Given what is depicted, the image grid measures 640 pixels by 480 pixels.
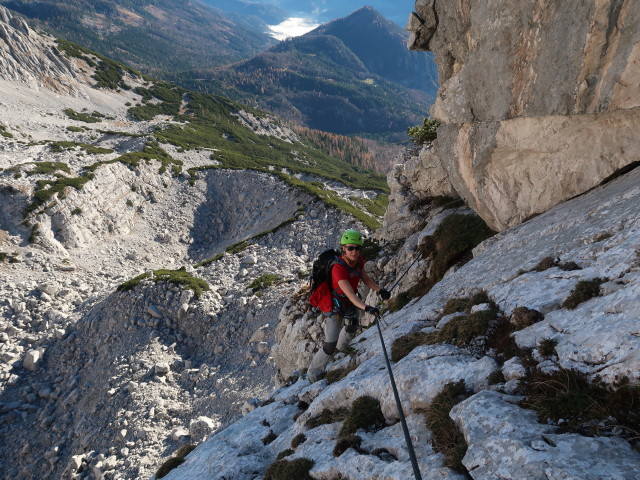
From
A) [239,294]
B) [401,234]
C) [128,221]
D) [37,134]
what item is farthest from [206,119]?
[401,234]

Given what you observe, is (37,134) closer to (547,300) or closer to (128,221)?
(128,221)

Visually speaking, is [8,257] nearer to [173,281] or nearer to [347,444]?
[173,281]

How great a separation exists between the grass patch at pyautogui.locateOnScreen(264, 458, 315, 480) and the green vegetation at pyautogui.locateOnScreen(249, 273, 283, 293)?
83.2 feet

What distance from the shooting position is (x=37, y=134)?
222ft

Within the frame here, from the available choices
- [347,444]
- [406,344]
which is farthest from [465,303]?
[347,444]

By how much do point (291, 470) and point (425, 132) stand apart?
20.5 meters

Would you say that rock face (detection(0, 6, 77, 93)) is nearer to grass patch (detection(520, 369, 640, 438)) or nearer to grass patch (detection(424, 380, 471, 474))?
grass patch (detection(424, 380, 471, 474))

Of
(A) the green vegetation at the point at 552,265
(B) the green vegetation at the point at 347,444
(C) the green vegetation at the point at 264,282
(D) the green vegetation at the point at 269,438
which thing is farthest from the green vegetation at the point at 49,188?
(A) the green vegetation at the point at 552,265

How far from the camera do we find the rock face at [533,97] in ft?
27.3

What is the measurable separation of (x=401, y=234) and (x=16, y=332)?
3007 cm

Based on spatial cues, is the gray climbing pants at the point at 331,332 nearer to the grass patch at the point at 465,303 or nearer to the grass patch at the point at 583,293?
the grass patch at the point at 465,303

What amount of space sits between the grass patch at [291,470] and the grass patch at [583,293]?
5.73 m

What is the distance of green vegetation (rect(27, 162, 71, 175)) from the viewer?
4109 cm

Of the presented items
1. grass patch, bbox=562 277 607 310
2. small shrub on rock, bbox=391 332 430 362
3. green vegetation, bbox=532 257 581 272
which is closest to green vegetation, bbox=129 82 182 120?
small shrub on rock, bbox=391 332 430 362
